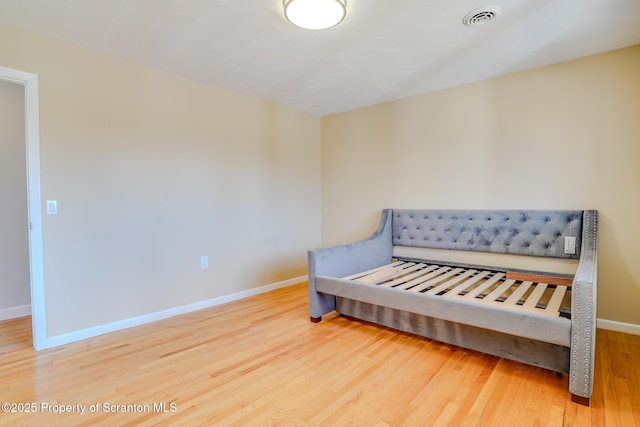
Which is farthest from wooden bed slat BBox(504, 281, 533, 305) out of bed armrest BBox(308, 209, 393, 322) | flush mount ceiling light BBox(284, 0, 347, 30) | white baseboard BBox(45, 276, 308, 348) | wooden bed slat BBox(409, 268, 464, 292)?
white baseboard BBox(45, 276, 308, 348)

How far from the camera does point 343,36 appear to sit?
7.41ft

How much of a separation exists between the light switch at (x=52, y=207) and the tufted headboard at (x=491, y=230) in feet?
10.4

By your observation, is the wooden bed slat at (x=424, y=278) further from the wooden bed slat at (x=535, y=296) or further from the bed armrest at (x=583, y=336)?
the bed armrest at (x=583, y=336)

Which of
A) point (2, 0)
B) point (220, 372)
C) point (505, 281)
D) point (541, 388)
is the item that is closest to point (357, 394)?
point (220, 372)

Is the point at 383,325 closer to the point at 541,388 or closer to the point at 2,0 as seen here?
the point at 541,388

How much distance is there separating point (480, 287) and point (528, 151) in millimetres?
1398

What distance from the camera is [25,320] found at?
9.53 feet

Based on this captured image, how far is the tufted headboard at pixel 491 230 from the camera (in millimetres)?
2637

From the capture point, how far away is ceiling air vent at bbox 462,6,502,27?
1.94m

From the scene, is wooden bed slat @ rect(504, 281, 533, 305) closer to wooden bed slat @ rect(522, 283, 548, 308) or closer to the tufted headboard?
wooden bed slat @ rect(522, 283, 548, 308)

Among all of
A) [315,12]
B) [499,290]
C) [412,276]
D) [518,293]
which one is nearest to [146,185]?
[315,12]

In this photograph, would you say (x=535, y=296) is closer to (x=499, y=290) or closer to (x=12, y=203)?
(x=499, y=290)

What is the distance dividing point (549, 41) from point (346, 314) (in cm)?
272

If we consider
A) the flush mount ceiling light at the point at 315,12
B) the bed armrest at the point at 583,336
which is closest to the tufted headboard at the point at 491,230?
the bed armrest at the point at 583,336
